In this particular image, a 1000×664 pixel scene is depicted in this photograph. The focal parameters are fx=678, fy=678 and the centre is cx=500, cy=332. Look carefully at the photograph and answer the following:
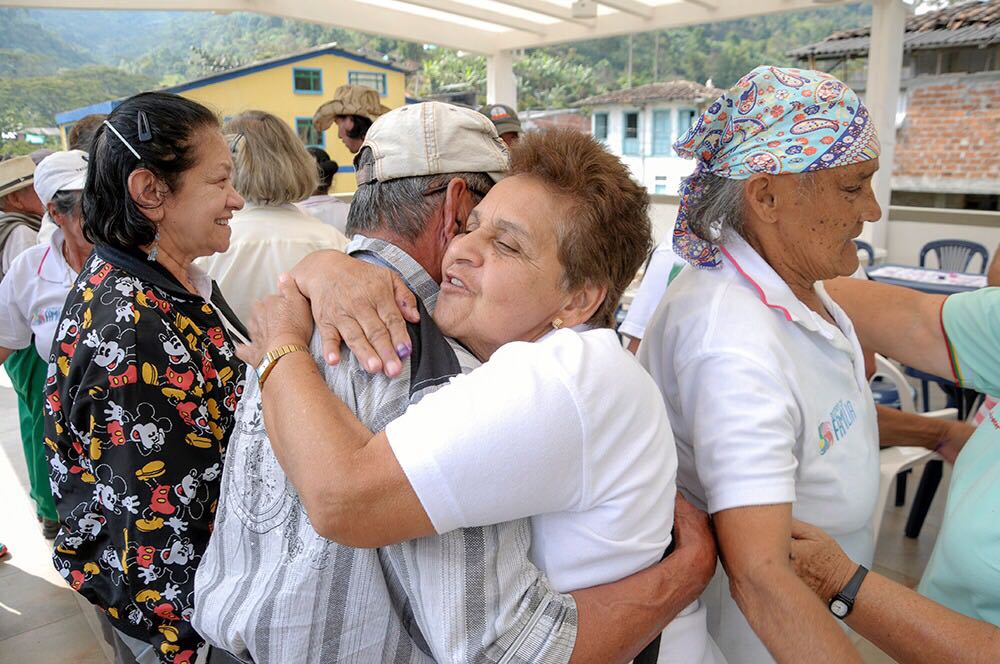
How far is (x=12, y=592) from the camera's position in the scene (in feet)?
10.6

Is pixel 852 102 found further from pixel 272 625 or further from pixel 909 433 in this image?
pixel 272 625

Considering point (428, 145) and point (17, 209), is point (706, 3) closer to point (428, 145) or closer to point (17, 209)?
point (17, 209)

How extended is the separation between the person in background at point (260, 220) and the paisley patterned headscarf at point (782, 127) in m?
1.93

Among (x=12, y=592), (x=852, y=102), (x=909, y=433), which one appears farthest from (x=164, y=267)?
(x=12, y=592)

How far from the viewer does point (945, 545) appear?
1395 millimetres

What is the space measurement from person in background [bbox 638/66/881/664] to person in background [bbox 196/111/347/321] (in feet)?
6.13

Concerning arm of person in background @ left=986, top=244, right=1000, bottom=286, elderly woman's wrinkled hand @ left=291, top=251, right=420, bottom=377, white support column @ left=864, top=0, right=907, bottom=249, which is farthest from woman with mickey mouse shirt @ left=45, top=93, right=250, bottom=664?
white support column @ left=864, top=0, right=907, bottom=249

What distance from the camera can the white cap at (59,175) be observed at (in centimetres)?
261

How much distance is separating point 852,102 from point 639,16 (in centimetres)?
847

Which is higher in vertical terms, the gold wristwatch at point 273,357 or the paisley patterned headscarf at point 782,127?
the paisley patterned headscarf at point 782,127

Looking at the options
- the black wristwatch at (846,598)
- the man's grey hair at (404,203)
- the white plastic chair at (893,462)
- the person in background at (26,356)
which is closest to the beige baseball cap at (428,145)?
the man's grey hair at (404,203)

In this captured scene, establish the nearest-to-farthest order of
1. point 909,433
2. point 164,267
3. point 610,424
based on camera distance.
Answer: point 610,424
point 164,267
point 909,433

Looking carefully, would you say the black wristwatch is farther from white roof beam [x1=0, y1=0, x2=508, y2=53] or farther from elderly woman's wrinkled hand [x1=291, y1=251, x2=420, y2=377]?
white roof beam [x1=0, y1=0, x2=508, y2=53]

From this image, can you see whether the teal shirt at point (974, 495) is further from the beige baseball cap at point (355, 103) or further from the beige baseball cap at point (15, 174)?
the beige baseball cap at point (15, 174)
